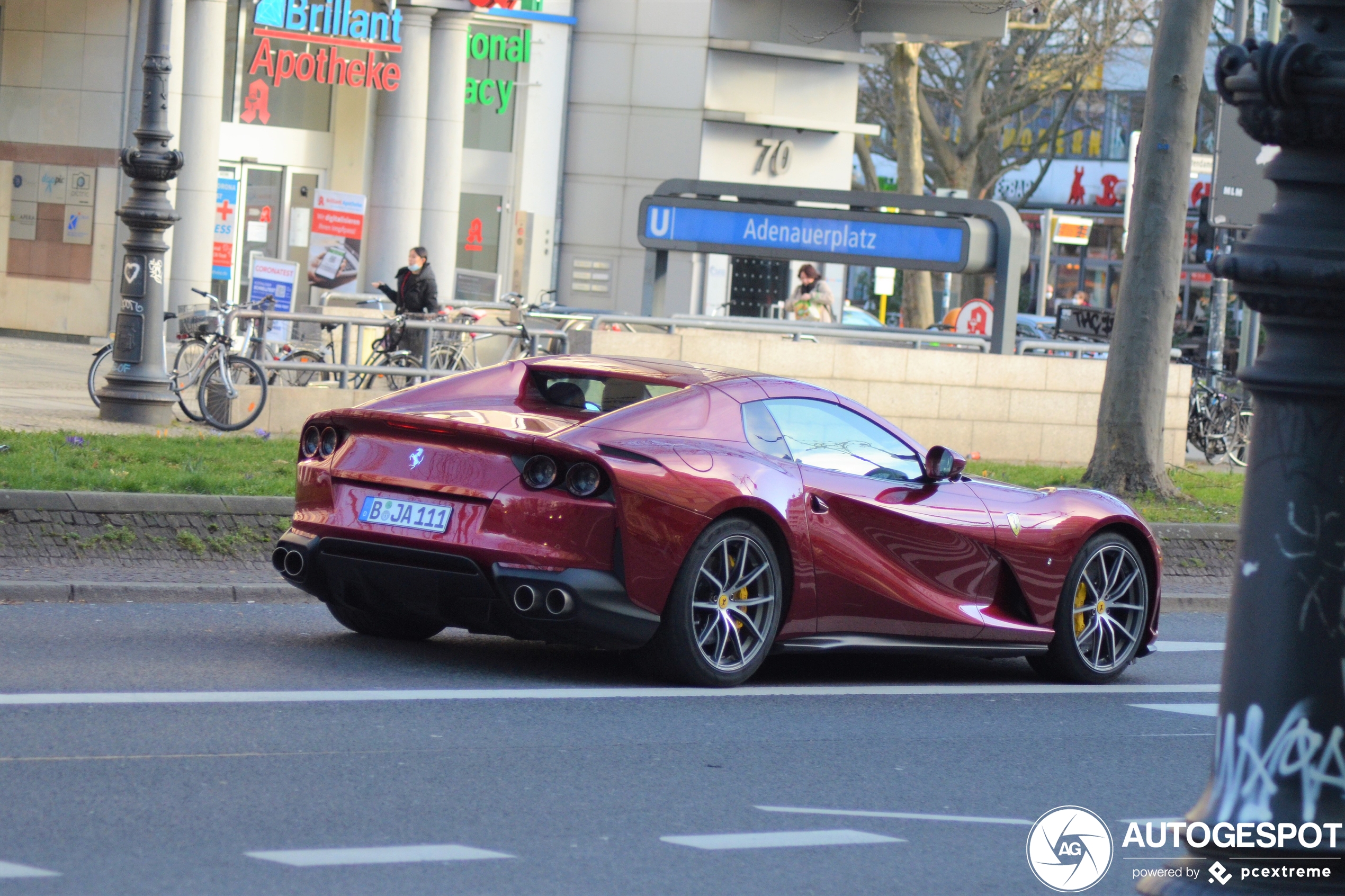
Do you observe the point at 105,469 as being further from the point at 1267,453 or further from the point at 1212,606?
the point at 1267,453

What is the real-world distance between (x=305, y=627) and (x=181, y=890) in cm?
454

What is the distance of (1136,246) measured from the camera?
50.9 feet

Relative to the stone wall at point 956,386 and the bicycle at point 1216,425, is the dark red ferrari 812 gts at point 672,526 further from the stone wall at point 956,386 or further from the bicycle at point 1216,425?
the bicycle at point 1216,425

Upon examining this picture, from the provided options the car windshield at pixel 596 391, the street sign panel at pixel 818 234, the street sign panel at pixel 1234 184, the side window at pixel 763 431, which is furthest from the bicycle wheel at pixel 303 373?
the side window at pixel 763 431

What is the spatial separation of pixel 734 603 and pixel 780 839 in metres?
2.38

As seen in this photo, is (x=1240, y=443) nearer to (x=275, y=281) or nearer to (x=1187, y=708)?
(x=275, y=281)

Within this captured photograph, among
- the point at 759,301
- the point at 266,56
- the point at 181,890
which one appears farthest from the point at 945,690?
the point at 759,301

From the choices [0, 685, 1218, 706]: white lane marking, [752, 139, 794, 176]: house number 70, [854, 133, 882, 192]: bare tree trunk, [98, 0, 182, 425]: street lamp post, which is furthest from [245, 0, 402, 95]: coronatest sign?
[0, 685, 1218, 706]: white lane marking

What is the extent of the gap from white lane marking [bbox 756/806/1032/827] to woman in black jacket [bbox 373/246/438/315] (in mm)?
15403

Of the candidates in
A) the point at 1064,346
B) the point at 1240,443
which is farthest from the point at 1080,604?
the point at 1240,443

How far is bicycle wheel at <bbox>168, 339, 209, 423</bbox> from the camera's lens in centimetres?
1619

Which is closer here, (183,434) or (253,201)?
(183,434)

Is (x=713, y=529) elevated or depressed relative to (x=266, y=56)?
depressed

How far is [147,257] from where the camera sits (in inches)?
595
